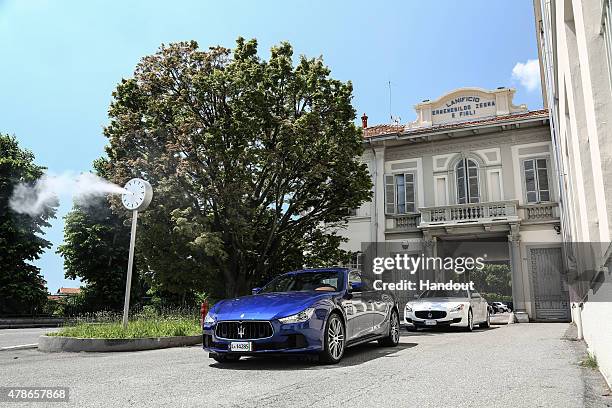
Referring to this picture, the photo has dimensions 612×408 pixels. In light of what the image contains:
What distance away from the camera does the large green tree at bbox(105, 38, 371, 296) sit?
15.7m

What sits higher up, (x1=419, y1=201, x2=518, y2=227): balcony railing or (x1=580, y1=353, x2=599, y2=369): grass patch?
(x1=419, y1=201, x2=518, y2=227): balcony railing

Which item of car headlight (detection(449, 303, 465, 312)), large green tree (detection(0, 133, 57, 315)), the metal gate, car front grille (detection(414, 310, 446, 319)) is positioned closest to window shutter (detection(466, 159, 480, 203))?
the metal gate

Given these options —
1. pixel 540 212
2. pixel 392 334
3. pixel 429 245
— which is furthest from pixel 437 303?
pixel 540 212

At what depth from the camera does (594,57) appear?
512 centimetres

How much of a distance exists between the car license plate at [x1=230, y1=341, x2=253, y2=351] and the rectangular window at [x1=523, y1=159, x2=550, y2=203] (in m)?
20.1

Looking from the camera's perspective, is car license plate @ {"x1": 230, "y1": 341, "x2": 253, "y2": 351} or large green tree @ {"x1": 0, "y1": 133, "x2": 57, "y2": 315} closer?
car license plate @ {"x1": 230, "y1": 341, "x2": 253, "y2": 351}

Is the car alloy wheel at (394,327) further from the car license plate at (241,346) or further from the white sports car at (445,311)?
the white sports car at (445,311)

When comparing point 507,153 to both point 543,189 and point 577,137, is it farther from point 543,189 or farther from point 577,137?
point 577,137

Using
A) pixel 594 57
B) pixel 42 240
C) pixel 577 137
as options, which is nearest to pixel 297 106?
pixel 577 137

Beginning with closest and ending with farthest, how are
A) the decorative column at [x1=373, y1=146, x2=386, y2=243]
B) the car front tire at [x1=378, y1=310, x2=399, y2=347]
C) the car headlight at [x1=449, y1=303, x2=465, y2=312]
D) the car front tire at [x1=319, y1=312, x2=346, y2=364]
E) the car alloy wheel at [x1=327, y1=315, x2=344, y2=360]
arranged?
the car front tire at [x1=319, y1=312, x2=346, y2=364], the car alloy wheel at [x1=327, y1=315, x2=344, y2=360], the car front tire at [x1=378, y1=310, x2=399, y2=347], the car headlight at [x1=449, y1=303, x2=465, y2=312], the decorative column at [x1=373, y1=146, x2=386, y2=243]

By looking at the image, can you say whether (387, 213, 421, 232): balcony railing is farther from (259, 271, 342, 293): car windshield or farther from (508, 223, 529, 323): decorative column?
(259, 271, 342, 293): car windshield

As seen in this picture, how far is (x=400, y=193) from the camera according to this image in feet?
85.7

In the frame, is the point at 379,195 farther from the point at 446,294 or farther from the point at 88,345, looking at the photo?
the point at 88,345

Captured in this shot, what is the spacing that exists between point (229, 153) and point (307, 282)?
26.7 ft
